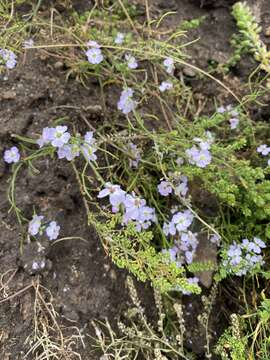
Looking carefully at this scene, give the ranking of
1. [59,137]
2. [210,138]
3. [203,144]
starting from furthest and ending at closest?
[210,138], [203,144], [59,137]

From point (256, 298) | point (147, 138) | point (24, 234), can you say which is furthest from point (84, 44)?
point (256, 298)

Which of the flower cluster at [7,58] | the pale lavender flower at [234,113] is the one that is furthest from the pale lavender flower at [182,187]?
the flower cluster at [7,58]

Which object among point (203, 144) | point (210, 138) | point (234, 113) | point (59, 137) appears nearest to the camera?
point (59, 137)

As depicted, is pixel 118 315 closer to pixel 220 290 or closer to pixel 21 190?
pixel 220 290

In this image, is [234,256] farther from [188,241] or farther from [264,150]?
[264,150]

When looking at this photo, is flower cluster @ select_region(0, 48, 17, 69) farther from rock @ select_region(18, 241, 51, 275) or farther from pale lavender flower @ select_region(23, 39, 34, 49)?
rock @ select_region(18, 241, 51, 275)

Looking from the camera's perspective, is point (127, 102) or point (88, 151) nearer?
point (88, 151)

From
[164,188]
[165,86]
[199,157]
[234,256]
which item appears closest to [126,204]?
[164,188]
